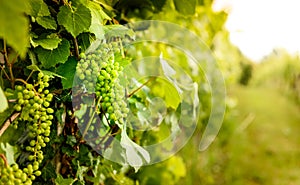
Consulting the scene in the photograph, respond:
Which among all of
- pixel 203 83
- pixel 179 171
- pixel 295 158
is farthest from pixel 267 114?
pixel 179 171

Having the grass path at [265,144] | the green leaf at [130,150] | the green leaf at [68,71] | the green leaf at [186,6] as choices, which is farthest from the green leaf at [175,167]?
the grass path at [265,144]

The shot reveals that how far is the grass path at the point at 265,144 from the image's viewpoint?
5.39 meters

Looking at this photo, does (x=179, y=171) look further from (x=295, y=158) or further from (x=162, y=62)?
(x=295, y=158)

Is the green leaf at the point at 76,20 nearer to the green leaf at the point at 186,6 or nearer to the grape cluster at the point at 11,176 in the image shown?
the grape cluster at the point at 11,176

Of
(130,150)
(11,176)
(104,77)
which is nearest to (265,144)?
(130,150)

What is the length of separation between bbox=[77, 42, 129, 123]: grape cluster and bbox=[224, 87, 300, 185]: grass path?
4.18 metres

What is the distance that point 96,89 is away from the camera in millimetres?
821

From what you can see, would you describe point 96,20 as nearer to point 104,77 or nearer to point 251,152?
point 104,77

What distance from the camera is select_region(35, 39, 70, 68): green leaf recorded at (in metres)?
0.81

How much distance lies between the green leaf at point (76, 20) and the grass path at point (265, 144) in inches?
168

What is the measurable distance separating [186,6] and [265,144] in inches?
271

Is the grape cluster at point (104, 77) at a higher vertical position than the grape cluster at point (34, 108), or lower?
higher

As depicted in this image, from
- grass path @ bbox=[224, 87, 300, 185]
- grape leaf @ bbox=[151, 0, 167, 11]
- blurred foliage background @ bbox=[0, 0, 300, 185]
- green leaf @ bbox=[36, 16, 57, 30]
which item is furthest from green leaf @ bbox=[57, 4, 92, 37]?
grass path @ bbox=[224, 87, 300, 185]

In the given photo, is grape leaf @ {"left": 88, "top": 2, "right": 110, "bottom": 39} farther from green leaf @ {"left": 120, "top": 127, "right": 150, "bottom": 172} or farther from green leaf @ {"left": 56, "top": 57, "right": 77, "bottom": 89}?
green leaf @ {"left": 120, "top": 127, "right": 150, "bottom": 172}
